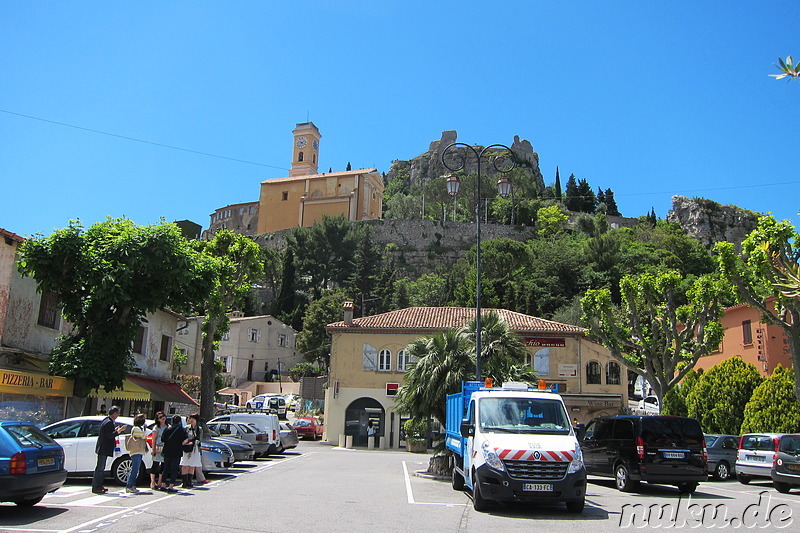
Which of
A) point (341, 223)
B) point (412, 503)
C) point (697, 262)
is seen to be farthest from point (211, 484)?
point (697, 262)

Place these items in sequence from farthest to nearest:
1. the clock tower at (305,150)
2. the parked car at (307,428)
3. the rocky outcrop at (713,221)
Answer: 1. the rocky outcrop at (713,221)
2. the clock tower at (305,150)
3. the parked car at (307,428)

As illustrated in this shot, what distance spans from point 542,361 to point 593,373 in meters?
3.05

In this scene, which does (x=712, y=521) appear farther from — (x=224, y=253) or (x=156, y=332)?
(x=224, y=253)

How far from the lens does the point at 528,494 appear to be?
34.0 ft

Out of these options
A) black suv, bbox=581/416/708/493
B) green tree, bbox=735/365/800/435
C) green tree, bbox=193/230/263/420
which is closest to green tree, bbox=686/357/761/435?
green tree, bbox=735/365/800/435

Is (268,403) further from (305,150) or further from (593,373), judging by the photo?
(305,150)

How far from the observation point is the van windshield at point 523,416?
11469 millimetres

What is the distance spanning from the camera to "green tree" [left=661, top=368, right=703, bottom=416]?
81.8 feet

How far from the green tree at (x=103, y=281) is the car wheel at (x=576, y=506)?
13467 mm

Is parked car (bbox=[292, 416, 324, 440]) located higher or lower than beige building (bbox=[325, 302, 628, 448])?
lower

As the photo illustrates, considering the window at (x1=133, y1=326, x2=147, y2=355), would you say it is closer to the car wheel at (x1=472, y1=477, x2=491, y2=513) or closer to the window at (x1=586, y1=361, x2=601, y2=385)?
the car wheel at (x1=472, y1=477, x2=491, y2=513)

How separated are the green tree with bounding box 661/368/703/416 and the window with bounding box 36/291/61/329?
21.9m

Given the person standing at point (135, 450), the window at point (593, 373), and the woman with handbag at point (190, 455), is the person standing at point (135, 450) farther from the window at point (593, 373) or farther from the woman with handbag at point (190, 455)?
the window at point (593, 373)

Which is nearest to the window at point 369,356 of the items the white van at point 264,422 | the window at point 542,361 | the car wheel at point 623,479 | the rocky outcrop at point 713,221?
the window at point 542,361
